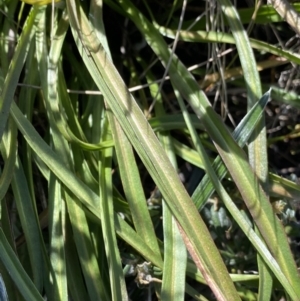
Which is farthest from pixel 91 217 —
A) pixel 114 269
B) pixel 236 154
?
pixel 236 154

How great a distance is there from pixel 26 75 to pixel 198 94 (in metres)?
0.27

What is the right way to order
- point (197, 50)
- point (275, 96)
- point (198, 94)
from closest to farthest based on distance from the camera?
point (198, 94) → point (275, 96) → point (197, 50)

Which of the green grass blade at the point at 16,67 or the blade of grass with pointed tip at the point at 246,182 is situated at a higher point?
the green grass blade at the point at 16,67

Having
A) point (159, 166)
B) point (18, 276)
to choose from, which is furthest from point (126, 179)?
point (18, 276)

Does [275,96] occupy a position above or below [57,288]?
above

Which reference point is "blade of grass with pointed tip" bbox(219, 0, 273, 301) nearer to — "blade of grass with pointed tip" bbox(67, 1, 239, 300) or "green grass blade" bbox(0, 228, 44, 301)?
"blade of grass with pointed tip" bbox(67, 1, 239, 300)

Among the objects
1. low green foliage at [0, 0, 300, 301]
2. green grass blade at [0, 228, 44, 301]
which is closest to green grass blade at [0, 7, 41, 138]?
low green foliage at [0, 0, 300, 301]

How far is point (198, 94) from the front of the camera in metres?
0.85

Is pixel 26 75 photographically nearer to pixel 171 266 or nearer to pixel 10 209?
pixel 10 209

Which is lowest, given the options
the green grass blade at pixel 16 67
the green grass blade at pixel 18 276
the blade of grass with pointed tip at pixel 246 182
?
the green grass blade at pixel 18 276

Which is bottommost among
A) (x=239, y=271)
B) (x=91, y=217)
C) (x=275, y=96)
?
(x=239, y=271)

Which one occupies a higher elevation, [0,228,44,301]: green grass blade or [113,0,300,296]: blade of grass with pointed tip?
[113,0,300,296]: blade of grass with pointed tip

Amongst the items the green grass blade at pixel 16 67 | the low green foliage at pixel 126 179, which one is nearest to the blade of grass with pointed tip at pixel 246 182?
Result: the low green foliage at pixel 126 179

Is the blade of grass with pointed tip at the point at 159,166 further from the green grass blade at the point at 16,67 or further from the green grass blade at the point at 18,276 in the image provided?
the green grass blade at the point at 18,276
